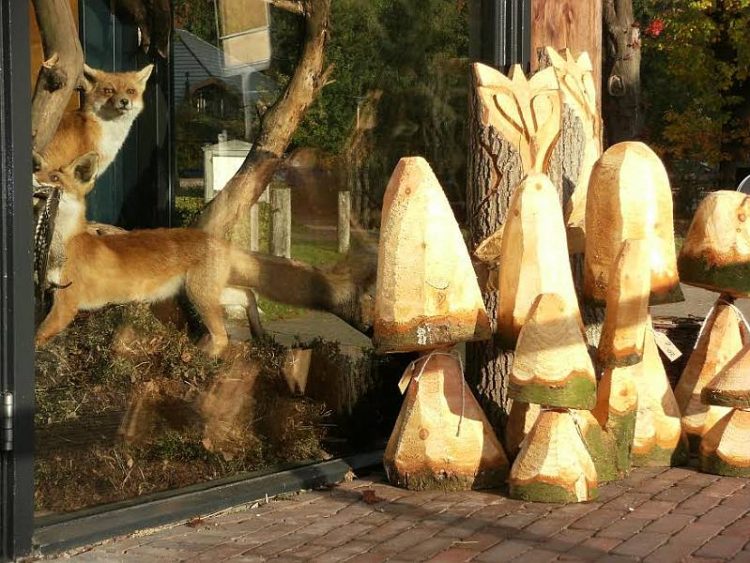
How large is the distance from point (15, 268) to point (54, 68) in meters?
0.90

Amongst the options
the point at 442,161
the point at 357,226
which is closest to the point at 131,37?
the point at 357,226

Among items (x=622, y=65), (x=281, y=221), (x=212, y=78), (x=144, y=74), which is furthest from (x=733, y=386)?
(x=622, y=65)

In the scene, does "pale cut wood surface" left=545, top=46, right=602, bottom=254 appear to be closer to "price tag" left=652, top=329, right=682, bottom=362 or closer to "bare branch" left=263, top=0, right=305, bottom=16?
"price tag" left=652, top=329, right=682, bottom=362

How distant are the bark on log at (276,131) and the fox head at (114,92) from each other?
0.63m

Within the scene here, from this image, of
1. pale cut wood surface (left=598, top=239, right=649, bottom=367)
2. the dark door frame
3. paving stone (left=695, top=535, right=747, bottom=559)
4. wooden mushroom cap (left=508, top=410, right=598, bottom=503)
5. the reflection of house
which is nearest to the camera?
the dark door frame

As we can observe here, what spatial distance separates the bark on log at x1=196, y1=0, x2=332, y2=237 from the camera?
5.73 m

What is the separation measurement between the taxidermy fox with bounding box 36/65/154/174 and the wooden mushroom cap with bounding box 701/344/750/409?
117 inches

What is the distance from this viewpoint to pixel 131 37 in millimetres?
5281

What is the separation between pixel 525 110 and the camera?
5.90 m

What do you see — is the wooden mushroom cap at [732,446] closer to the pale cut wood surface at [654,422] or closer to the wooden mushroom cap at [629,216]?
the pale cut wood surface at [654,422]

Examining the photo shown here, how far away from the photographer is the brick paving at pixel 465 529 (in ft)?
15.4

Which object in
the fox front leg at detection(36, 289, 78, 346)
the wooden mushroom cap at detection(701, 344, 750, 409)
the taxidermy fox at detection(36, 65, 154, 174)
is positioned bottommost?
the wooden mushroom cap at detection(701, 344, 750, 409)

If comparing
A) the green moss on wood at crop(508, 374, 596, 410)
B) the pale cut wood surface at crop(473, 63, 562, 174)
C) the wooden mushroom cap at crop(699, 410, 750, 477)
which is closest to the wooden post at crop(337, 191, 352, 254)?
the pale cut wood surface at crop(473, 63, 562, 174)

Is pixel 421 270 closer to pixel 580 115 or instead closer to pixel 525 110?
pixel 525 110
